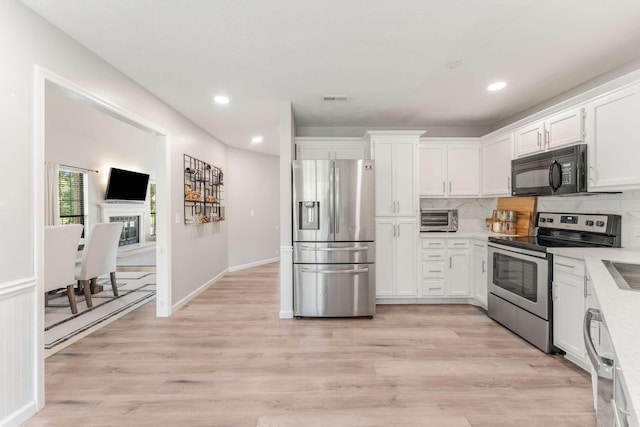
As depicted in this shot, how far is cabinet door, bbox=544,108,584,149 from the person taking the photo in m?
2.68

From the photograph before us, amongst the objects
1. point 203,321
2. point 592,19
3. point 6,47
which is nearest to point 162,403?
point 203,321

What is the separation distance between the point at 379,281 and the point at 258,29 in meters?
3.02

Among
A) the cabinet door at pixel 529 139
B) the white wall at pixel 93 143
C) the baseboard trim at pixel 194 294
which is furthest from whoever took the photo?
the white wall at pixel 93 143

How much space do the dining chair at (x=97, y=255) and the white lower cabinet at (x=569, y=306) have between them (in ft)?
16.0

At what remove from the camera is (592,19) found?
78.8 inches

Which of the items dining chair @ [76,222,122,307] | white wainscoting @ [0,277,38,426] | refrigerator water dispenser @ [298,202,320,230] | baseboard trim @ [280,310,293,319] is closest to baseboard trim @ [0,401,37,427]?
white wainscoting @ [0,277,38,426]

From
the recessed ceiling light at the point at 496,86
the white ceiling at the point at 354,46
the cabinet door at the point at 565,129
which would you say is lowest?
the cabinet door at the point at 565,129

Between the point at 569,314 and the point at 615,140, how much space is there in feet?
4.46

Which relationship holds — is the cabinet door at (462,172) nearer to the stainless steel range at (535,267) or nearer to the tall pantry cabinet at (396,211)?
the tall pantry cabinet at (396,211)

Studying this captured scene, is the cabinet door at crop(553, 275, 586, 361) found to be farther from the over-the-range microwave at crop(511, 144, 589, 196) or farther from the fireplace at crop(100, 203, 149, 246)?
the fireplace at crop(100, 203, 149, 246)

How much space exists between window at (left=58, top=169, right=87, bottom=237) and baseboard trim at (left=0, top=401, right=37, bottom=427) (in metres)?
4.78

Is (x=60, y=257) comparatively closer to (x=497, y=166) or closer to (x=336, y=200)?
(x=336, y=200)

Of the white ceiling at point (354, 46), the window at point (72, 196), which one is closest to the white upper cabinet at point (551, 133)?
the white ceiling at point (354, 46)

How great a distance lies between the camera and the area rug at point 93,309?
10.3 feet
